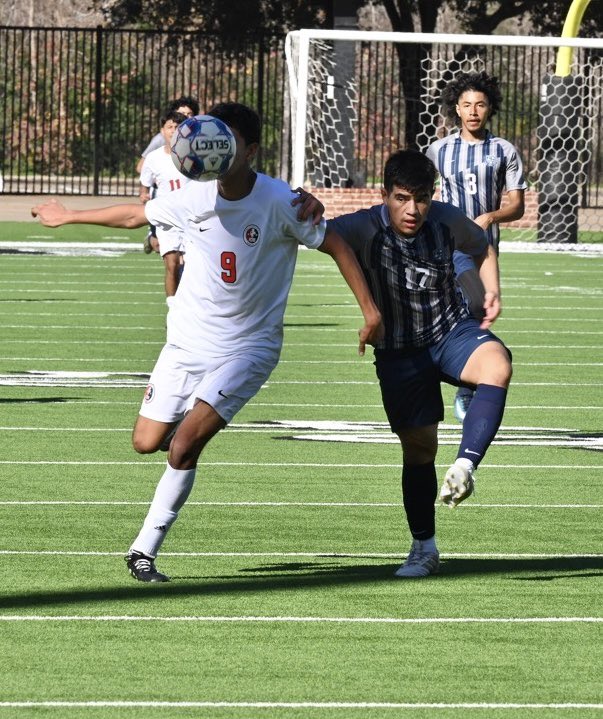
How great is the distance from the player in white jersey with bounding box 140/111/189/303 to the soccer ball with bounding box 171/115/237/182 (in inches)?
275

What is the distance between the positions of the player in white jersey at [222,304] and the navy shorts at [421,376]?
0.25 metres

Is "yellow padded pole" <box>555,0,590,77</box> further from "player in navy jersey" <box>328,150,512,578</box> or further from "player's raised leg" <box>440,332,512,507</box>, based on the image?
"player's raised leg" <box>440,332,512,507</box>

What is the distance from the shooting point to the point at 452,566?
26.8ft

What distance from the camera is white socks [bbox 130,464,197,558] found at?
759 centimetres

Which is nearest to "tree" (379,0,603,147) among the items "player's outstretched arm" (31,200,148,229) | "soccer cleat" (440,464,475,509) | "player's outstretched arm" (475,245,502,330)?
"player's outstretched arm" (475,245,502,330)

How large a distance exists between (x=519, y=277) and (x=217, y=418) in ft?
63.3

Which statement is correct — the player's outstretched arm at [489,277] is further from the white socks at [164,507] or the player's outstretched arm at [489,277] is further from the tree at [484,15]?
the tree at [484,15]

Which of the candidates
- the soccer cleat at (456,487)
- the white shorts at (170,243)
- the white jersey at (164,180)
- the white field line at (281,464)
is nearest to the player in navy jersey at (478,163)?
the white field line at (281,464)

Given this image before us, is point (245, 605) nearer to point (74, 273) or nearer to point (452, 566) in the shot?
point (452, 566)

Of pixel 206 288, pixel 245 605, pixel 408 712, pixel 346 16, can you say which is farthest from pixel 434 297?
pixel 346 16

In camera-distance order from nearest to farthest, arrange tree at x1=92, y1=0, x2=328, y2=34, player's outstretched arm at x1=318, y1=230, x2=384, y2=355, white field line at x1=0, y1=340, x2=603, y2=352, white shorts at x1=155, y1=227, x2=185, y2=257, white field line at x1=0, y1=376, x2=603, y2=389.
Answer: player's outstretched arm at x1=318, y1=230, x2=384, y2=355 < white field line at x1=0, y1=376, x2=603, y2=389 < white shorts at x1=155, y1=227, x2=185, y2=257 < white field line at x1=0, y1=340, x2=603, y2=352 < tree at x1=92, y1=0, x2=328, y2=34

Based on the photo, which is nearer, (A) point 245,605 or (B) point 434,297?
(A) point 245,605

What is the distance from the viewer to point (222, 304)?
7586mm

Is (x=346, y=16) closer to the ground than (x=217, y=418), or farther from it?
farther from it
